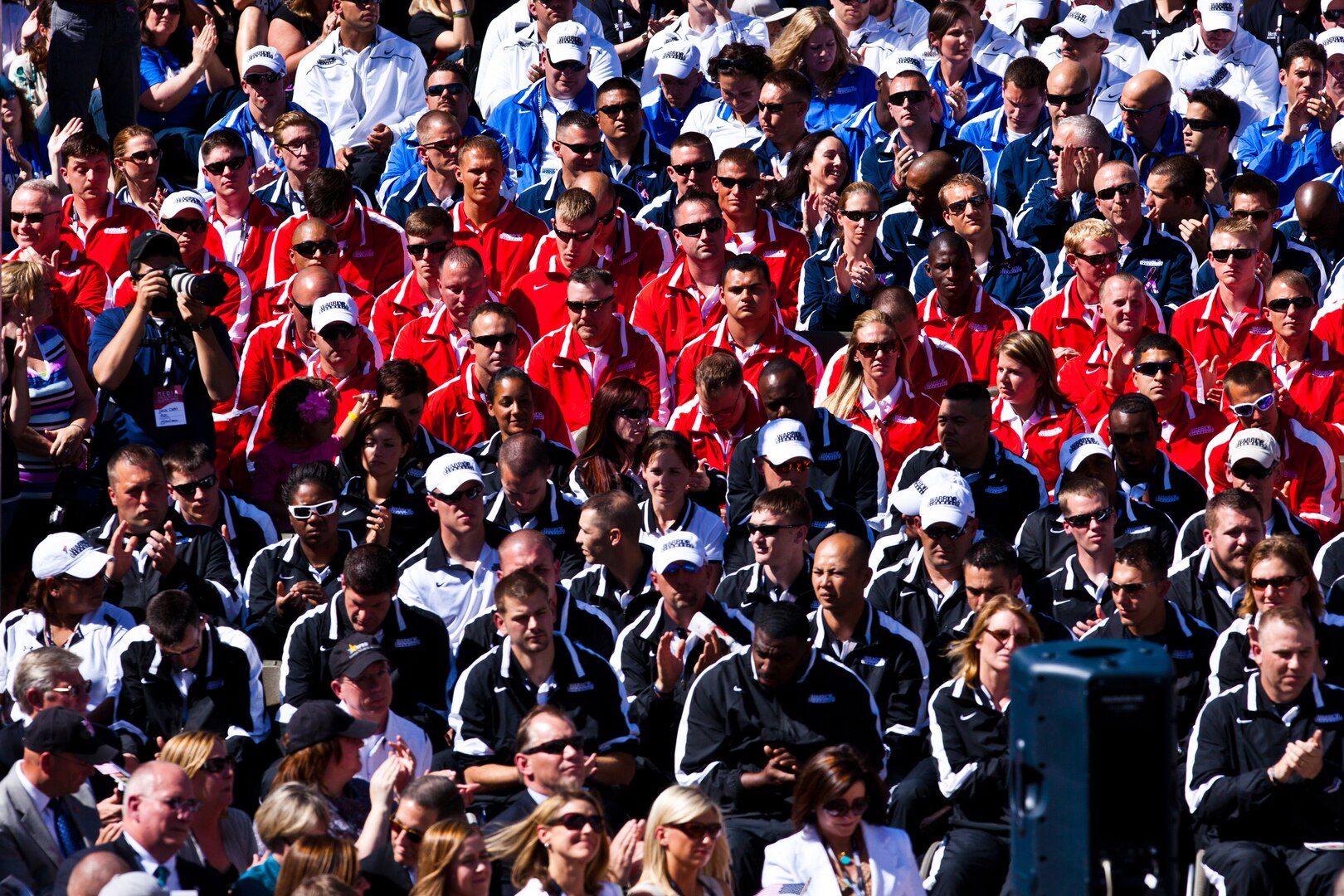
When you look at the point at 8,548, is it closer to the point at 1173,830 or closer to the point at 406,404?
the point at 406,404

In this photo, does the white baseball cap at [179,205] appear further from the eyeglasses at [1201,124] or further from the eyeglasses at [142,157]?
the eyeglasses at [1201,124]

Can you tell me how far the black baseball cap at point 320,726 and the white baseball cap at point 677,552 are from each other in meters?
1.63

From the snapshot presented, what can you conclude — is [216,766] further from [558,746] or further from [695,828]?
[695,828]

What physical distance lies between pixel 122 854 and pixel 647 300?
5723 millimetres

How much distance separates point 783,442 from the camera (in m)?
10.2

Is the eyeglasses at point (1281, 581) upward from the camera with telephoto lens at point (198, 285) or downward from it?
downward

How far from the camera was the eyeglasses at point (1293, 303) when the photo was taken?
11.3 meters

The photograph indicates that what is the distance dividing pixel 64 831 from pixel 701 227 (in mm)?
5315

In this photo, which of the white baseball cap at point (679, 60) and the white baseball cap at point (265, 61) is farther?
the white baseball cap at point (679, 60)

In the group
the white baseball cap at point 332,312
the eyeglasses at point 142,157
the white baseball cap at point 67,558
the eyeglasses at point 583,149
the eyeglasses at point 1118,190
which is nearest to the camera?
the white baseball cap at point 67,558

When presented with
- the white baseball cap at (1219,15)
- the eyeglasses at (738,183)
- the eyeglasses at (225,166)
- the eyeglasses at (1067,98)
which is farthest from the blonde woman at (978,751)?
the white baseball cap at (1219,15)

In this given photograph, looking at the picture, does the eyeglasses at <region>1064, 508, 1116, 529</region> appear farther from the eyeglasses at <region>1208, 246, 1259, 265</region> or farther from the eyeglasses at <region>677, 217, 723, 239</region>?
the eyeglasses at <region>677, 217, 723, 239</region>

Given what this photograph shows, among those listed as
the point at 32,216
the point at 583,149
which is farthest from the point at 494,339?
the point at 32,216

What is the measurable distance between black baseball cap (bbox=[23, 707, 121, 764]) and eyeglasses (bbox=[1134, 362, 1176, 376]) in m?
5.49
